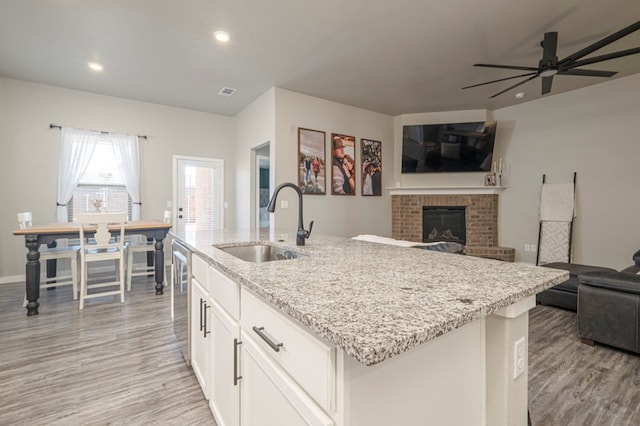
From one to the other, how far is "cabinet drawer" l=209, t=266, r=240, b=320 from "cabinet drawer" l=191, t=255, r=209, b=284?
11 cm

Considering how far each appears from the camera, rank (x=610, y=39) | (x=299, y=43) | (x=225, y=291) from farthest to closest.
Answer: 1. (x=299, y=43)
2. (x=610, y=39)
3. (x=225, y=291)

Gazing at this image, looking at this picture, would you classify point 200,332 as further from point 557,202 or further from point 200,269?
point 557,202

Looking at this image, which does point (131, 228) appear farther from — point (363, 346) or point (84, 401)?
point (363, 346)

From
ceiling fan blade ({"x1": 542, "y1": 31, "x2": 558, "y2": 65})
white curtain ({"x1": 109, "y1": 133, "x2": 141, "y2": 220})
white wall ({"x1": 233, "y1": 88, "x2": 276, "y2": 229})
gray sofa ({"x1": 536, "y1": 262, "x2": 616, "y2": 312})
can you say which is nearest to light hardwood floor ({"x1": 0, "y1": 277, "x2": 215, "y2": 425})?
white curtain ({"x1": 109, "y1": 133, "x2": 141, "y2": 220})

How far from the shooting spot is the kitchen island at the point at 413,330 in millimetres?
606

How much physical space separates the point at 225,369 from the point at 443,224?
5113 millimetres

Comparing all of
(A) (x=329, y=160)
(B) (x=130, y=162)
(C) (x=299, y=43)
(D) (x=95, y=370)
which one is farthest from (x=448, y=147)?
(D) (x=95, y=370)

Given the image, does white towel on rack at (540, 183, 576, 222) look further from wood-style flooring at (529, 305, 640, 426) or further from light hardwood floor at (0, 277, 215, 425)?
light hardwood floor at (0, 277, 215, 425)

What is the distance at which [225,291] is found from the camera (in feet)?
4.17

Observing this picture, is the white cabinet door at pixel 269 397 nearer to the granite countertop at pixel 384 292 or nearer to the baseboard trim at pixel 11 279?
the granite countertop at pixel 384 292

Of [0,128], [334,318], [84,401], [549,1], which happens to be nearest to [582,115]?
[549,1]

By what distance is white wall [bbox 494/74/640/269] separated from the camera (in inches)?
159

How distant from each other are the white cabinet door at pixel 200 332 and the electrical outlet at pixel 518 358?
130 centimetres

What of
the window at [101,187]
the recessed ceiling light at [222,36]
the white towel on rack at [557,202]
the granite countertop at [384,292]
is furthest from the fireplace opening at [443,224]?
the window at [101,187]
